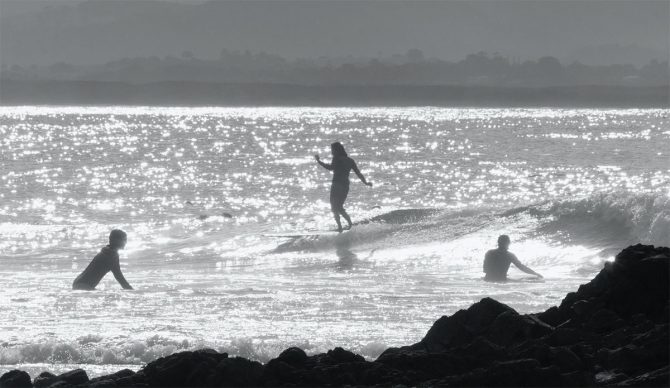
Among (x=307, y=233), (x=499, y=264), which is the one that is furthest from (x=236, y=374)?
(x=307, y=233)

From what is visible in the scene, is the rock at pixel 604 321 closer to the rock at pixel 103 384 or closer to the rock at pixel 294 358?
the rock at pixel 294 358

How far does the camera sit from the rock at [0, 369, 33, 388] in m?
8.33

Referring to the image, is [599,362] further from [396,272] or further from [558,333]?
[396,272]

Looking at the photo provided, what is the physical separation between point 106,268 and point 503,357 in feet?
23.3

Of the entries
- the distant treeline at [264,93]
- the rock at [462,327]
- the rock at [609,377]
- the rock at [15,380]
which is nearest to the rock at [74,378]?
the rock at [15,380]

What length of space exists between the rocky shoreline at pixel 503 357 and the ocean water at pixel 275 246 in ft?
5.53

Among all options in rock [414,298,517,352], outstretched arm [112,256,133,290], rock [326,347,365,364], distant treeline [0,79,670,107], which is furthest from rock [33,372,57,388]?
distant treeline [0,79,670,107]

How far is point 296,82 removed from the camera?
184750mm

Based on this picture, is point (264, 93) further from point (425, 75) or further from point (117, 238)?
point (117, 238)

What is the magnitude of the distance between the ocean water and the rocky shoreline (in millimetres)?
1685

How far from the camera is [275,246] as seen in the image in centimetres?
2122

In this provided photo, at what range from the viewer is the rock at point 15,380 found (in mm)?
8328

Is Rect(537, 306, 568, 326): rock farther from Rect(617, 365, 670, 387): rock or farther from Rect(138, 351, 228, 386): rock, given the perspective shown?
Rect(138, 351, 228, 386): rock

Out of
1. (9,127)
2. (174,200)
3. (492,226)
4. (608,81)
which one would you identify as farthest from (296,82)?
(492,226)
